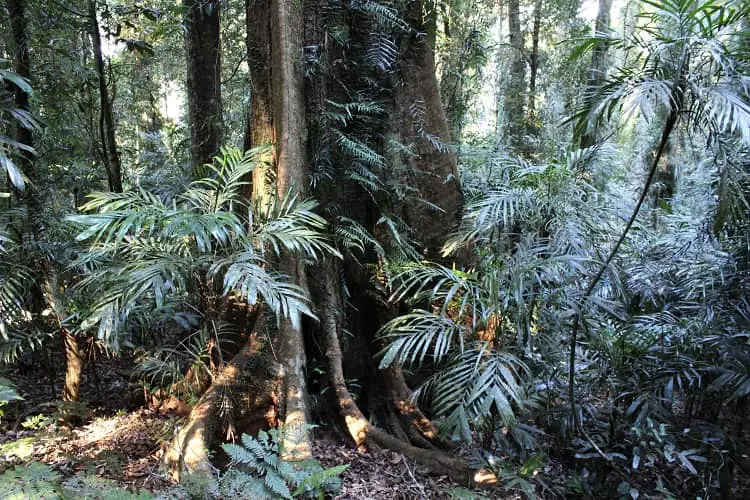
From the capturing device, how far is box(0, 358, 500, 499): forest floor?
2842 mm

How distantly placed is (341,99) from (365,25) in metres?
0.69

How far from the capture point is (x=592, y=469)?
10.8 ft

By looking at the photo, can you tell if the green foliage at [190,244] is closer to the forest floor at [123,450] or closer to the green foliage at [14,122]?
the green foliage at [14,122]

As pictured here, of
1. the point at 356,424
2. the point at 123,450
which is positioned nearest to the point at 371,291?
the point at 356,424

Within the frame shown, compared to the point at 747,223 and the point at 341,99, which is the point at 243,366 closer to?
the point at 341,99

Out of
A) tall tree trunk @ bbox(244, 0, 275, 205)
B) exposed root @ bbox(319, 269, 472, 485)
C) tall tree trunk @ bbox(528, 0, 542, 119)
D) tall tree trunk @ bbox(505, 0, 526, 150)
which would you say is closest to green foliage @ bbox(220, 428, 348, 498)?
exposed root @ bbox(319, 269, 472, 485)

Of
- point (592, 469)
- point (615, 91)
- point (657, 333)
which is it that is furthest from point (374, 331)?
point (615, 91)

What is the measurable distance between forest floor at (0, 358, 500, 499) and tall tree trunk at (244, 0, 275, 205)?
197cm

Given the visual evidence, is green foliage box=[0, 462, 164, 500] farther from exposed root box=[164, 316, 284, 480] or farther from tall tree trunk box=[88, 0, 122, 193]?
tall tree trunk box=[88, 0, 122, 193]

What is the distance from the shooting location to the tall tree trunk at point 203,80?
529cm

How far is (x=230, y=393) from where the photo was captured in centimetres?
307

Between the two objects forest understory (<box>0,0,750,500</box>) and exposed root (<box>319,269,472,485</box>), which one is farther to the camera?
exposed root (<box>319,269,472,485</box>)

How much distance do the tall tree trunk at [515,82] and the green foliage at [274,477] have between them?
5.98 metres

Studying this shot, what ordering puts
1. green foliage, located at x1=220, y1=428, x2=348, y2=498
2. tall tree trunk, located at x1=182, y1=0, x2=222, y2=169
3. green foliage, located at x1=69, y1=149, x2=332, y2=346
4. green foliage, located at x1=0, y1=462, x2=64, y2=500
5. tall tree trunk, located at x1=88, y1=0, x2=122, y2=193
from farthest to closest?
tall tree trunk, located at x1=182, y1=0, x2=222, y2=169 → tall tree trunk, located at x1=88, y1=0, x2=122, y2=193 → green foliage, located at x1=69, y1=149, x2=332, y2=346 → green foliage, located at x1=220, y1=428, x2=348, y2=498 → green foliage, located at x1=0, y1=462, x2=64, y2=500
